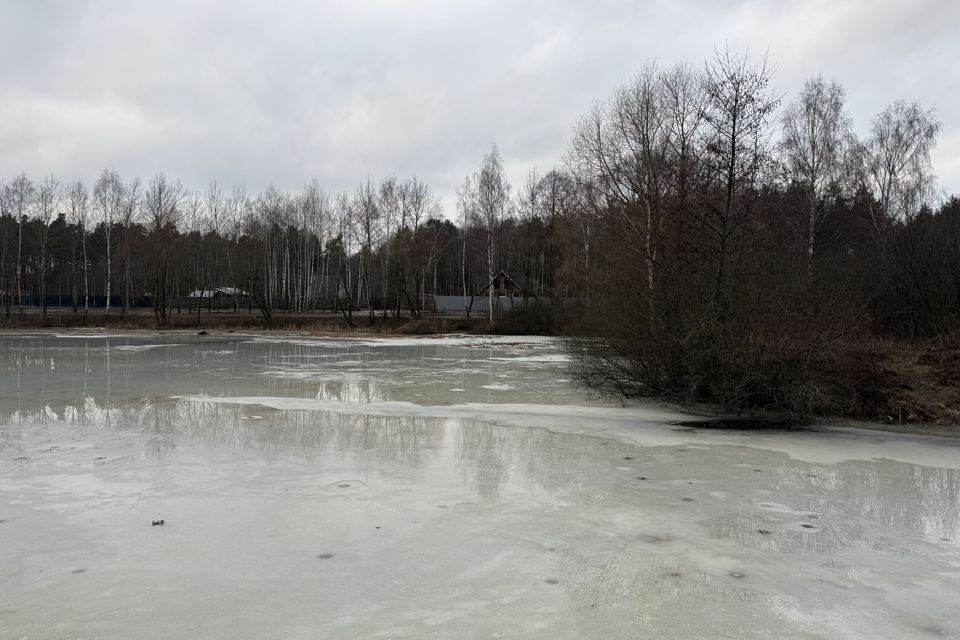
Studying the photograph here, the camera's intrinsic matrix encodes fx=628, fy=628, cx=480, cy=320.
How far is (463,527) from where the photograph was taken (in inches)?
210

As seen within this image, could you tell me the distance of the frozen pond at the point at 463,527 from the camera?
3.72 meters

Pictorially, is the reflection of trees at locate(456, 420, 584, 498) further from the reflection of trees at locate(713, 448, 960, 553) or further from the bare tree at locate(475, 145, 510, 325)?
the bare tree at locate(475, 145, 510, 325)

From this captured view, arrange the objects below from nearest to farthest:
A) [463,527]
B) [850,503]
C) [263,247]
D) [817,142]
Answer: [463,527]
[850,503]
[817,142]
[263,247]

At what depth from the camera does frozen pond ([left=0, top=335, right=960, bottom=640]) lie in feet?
12.2

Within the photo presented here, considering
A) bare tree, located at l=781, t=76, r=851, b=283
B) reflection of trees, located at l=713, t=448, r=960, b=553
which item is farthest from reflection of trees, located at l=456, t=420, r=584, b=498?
bare tree, located at l=781, t=76, r=851, b=283

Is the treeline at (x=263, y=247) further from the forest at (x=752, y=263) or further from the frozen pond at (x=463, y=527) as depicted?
the frozen pond at (x=463, y=527)

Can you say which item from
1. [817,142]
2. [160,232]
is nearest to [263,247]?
[160,232]

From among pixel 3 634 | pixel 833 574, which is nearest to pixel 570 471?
pixel 833 574

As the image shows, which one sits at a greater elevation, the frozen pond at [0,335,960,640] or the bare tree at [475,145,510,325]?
the bare tree at [475,145,510,325]

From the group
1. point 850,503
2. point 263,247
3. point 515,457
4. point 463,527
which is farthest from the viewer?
point 263,247

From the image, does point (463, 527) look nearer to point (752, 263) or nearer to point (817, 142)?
point (752, 263)

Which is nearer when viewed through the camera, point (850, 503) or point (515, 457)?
point (850, 503)

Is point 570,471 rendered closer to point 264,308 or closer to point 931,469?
point 931,469

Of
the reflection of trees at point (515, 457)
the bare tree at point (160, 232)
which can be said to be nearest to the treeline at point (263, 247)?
the bare tree at point (160, 232)
